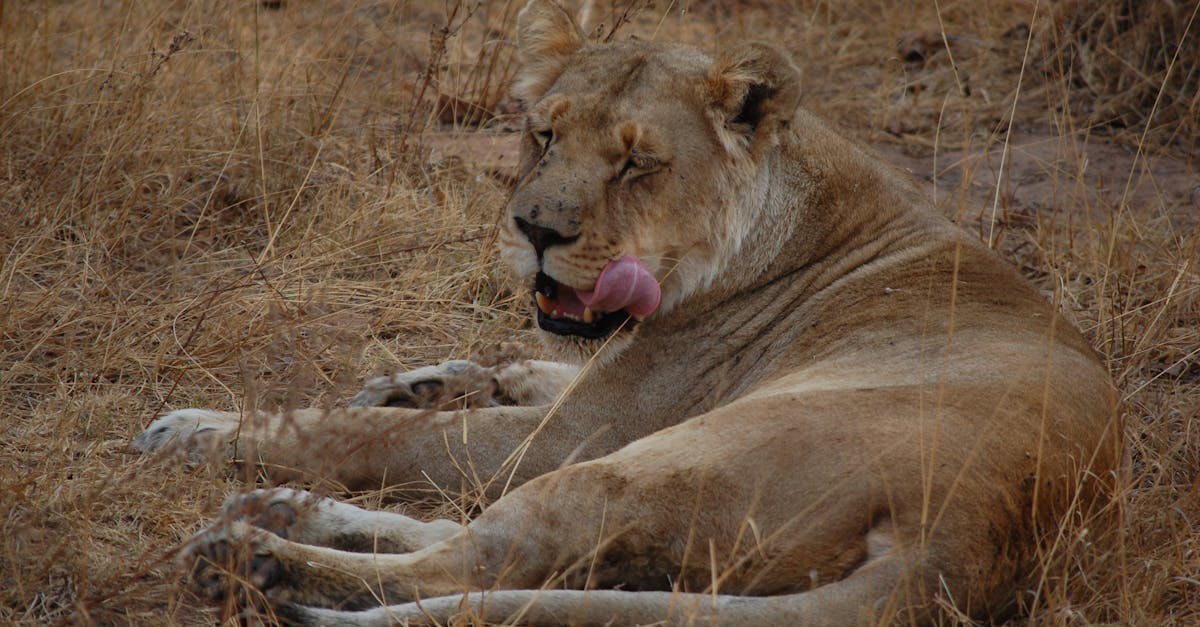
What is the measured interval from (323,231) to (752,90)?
2242mm

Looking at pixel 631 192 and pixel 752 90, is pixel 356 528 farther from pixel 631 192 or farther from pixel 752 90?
pixel 752 90

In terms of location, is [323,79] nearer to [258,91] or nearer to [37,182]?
[258,91]

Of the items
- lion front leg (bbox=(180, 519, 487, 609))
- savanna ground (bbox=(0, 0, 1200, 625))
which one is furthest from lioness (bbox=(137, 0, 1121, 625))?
savanna ground (bbox=(0, 0, 1200, 625))

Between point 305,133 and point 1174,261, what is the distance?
146 inches

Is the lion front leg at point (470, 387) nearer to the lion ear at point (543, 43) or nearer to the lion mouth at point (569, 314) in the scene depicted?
the lion mouth at point (569, 314)

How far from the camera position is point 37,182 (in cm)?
529

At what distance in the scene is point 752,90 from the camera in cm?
411

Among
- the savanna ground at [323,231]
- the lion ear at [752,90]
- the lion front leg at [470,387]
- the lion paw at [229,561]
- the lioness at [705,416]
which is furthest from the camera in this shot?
the lion front leg at [470,387]

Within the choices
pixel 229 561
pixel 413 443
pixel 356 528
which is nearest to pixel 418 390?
pixel 413 443

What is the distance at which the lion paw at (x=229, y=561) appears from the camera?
3078 mm

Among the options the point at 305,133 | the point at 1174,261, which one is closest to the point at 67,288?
the point at 305,133

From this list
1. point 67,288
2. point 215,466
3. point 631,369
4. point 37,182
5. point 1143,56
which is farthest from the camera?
point 1143,56

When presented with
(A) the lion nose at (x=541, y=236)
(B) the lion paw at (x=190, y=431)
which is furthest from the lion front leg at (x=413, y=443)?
(A) the lion nose at (x=541, y=236)

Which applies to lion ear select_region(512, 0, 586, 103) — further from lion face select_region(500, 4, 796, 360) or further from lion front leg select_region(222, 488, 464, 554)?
lion front leg select_region(222, 488, 464, 554)
